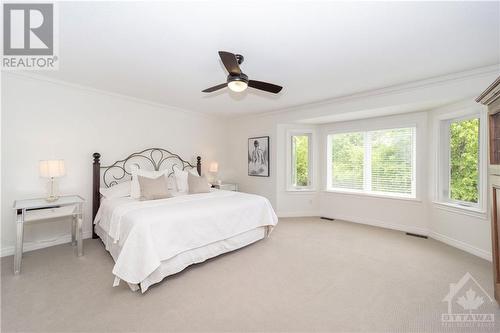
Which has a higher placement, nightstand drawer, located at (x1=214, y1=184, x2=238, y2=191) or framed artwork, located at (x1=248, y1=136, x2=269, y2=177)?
framed artwork, located at (x1=248, y1=136, x2=269, y2=177)

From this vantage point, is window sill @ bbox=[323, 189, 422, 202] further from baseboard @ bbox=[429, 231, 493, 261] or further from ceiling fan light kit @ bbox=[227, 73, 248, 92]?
ceiling fan light kit @ bbox=[227, 73, 248, 92]

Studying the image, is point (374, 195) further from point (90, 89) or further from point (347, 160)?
point (90, 89)

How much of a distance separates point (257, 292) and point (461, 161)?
3790mm

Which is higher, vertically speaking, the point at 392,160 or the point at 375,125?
the point at 375,125

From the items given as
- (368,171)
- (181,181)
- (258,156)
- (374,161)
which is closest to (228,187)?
(258,156)

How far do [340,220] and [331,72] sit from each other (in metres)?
3.30

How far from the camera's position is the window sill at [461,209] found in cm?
307

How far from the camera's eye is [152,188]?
3.48m

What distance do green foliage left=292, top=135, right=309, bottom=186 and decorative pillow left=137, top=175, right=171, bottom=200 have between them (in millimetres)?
3107

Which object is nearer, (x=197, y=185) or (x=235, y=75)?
(x=235, y=75)

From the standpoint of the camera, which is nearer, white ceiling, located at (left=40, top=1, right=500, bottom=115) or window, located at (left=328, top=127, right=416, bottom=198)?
white ceiling, located at (left=40, top=1, right=500, bottom=115)

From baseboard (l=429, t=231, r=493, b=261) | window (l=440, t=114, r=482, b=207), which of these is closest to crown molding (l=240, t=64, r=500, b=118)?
window (l=440, t=114, r=482, b=207)

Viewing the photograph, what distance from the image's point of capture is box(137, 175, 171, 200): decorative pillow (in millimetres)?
3428

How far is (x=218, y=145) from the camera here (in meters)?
5.97
